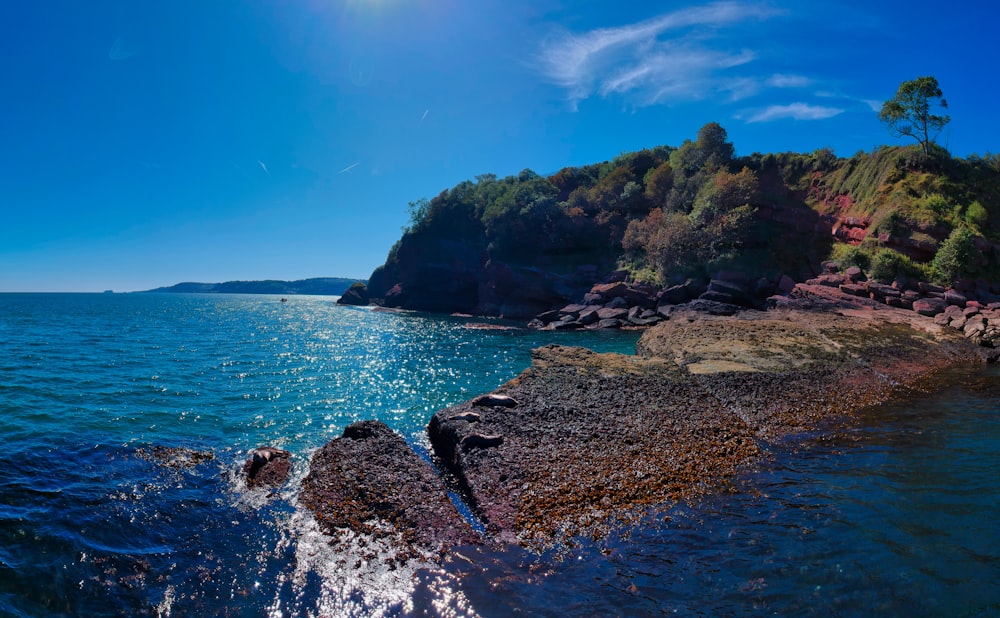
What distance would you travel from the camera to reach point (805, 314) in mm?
33406

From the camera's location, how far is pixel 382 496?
1003cm

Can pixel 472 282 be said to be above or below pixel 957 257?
above

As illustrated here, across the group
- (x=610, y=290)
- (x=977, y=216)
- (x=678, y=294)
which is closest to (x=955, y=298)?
(x=977, y=216)

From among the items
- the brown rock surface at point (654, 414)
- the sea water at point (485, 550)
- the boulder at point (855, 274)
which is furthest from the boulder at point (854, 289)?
the sea water at point (485, 550)

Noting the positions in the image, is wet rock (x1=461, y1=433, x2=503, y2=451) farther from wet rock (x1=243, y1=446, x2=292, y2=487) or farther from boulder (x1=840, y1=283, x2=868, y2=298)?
boulder (x1=840, y1=283, x2=868, y2=298)

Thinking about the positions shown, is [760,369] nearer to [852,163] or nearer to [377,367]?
[377,367]

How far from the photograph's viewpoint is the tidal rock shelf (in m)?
9.42

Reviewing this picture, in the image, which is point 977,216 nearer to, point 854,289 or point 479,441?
point 854,289

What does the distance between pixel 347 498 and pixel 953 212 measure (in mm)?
51283

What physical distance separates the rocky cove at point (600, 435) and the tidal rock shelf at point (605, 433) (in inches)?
1.8

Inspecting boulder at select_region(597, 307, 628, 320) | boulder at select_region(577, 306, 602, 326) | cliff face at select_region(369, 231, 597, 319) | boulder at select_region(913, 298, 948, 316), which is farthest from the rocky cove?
cliff face at select_region(369, 231, 597, 319)

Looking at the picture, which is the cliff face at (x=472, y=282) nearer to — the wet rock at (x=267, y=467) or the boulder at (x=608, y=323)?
the boulder at (x=608, y=323)

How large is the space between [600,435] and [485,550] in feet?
18.3

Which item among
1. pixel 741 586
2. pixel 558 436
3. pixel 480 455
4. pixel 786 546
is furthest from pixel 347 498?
pixel 786 546
